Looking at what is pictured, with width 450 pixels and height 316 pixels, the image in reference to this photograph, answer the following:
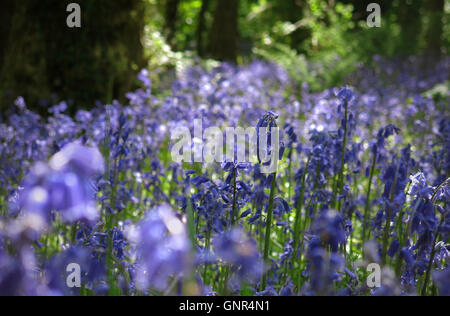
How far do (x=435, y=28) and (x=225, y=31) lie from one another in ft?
15.2

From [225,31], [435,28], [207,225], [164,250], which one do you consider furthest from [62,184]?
[435,28]

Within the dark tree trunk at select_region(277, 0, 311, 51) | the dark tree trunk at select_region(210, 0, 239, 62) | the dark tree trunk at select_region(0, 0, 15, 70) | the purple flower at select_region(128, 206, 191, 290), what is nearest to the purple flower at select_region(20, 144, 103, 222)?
the purple flower at select_region(128, 206, 191, 290)

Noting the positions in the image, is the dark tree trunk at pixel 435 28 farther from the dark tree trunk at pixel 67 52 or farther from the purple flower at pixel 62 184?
the purple flower at pixel 62 184

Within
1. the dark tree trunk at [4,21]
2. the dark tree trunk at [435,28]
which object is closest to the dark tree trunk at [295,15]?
the dark tree trunk at [435,28]

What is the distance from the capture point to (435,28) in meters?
10.5

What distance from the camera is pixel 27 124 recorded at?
3838mm

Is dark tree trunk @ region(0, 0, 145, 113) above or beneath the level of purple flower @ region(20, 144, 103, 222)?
above

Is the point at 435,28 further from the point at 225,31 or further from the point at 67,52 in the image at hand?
the point at 67,52

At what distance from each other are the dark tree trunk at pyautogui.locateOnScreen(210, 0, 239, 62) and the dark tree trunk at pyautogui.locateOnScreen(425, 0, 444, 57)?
4310 millimetres

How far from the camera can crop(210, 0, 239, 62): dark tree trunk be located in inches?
425

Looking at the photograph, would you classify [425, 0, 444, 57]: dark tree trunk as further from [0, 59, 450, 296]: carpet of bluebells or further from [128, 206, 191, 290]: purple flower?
[128, 206, 191, 290]: purple flower

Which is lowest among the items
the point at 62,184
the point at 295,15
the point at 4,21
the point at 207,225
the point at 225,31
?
the point at 207,225

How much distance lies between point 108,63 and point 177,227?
5078 millimetres
